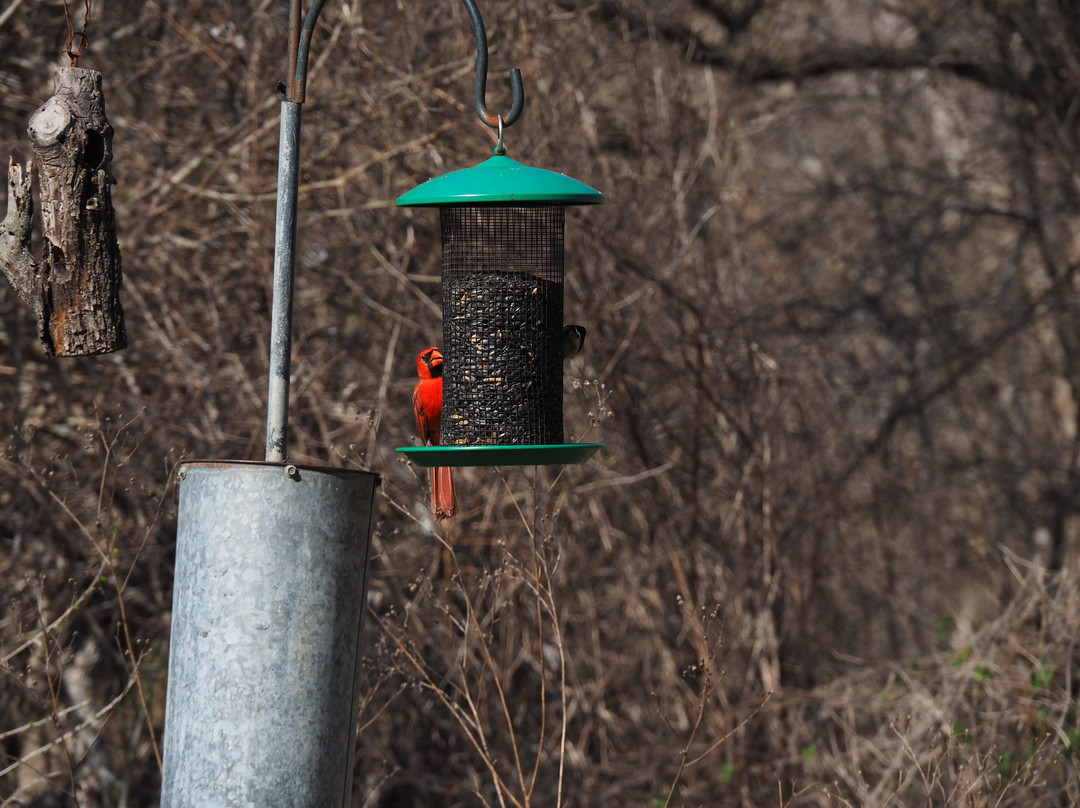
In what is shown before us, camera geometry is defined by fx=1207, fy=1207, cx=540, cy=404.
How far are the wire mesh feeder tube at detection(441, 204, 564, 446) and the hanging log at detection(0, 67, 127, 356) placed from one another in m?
1.09

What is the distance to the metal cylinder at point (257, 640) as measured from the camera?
117 inches

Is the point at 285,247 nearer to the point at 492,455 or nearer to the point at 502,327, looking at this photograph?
the point at 492,455

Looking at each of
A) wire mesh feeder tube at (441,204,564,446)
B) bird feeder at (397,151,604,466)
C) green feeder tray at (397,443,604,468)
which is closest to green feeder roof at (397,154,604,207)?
bird feeder at (397,151,604,466)

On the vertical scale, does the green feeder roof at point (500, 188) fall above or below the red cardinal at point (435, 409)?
above

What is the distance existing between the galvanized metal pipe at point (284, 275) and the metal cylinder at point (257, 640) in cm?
21

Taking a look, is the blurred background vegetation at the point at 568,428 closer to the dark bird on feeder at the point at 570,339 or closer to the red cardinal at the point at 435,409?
the red cardinal at the point at 435,409

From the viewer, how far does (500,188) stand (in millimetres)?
3324

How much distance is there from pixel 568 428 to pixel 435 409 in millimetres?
2711

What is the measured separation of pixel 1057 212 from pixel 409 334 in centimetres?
491

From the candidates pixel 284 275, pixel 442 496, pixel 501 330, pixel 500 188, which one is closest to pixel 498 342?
pixel 501 330

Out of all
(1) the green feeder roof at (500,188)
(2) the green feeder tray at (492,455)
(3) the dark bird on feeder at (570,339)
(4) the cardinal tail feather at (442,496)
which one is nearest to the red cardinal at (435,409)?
(4) the cardinal tail feather at (442,496)

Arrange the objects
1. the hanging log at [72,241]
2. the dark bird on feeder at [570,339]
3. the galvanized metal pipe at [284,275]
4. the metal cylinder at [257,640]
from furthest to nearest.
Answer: the dark bird on feeder at [570,339] → the hanging log at [72,241] → the galvanized metal pipe at [284,275] → the metal cylinder at [257,640]

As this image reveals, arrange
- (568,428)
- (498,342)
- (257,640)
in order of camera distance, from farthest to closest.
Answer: (568,428)
(498,342)
(257,640)

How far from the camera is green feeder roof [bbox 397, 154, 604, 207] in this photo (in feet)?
10.9
